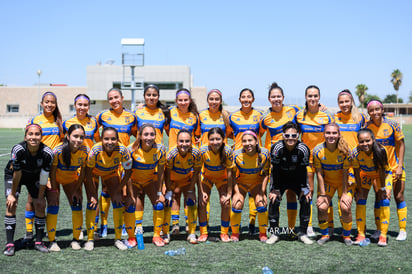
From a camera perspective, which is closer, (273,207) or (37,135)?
(37,135)

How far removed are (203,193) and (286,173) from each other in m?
1.02

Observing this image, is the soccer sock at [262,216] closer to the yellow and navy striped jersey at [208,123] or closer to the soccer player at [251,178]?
the soccer player at [251,178]

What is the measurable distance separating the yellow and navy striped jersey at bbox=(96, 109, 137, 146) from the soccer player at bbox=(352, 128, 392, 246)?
2.77m

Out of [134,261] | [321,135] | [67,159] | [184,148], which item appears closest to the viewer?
[134,261]

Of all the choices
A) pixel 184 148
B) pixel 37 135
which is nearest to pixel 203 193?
pixel 184 148

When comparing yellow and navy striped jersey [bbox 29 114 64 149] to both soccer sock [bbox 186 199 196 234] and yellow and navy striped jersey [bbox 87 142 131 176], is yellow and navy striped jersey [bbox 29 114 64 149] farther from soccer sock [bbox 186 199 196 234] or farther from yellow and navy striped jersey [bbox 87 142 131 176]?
soccer sock [bbox 186 199 196 234]

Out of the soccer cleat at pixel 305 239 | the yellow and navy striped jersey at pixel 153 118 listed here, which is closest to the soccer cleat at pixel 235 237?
the soccer cleat at pixel 305 239

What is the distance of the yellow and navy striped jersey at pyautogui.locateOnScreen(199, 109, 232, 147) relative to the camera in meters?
5.43

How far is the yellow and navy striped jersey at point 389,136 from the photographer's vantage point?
4.96 m

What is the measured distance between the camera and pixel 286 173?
485 cm

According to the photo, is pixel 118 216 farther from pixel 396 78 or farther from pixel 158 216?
pixel 396 78

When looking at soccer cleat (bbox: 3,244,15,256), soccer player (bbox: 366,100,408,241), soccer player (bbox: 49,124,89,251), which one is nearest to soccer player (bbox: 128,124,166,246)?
soccer player (bbox: 49,124,89,251)

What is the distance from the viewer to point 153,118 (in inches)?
214

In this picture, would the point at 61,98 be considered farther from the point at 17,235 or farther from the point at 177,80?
the point at 17,235
